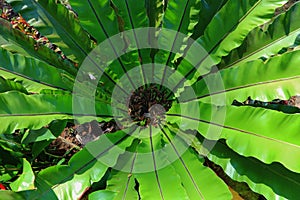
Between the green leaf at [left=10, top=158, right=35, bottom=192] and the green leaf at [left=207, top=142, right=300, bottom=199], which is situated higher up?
the green leaf at [left=207, top=142, right=300, bottom=199]

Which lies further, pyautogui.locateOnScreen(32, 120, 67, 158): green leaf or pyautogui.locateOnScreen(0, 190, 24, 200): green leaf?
pyautogui.locateOnScreen(32, 120, 67, 158): green leaf

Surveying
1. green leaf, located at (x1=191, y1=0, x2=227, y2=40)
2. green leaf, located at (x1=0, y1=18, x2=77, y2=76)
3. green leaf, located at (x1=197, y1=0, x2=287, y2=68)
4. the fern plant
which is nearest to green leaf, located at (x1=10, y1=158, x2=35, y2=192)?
the fern plant

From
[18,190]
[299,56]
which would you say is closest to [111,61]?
[18,190]

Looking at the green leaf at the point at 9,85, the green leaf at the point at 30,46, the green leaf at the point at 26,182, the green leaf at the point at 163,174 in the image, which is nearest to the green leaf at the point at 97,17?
the green leaf at the point at 30,46

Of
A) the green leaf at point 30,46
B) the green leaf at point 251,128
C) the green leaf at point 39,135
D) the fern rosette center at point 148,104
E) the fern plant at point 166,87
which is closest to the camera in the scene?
the green leaf at point 251,128

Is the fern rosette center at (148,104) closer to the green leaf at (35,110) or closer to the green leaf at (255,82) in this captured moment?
the green leaf at (255,82)

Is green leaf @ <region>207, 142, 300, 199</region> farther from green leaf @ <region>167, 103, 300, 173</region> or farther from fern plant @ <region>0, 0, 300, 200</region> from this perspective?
green leaf @ <region>167, 103, 300, 173</region>

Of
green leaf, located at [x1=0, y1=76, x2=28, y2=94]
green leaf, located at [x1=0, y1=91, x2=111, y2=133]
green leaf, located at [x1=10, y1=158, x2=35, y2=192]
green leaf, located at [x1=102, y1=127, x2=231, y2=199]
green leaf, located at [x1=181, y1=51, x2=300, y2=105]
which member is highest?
green leaf, located at [x1=181, y1=51, x2=300, y2=105]

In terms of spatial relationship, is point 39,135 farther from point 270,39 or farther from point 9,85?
point 270,39

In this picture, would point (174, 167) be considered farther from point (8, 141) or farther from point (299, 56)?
point (8, 141)

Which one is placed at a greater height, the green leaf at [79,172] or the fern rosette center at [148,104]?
the fern rosette center at [148,104]
